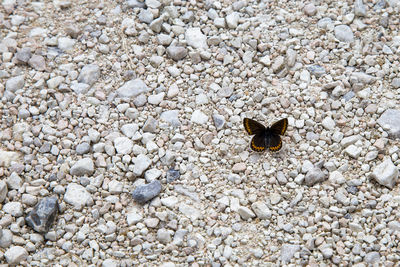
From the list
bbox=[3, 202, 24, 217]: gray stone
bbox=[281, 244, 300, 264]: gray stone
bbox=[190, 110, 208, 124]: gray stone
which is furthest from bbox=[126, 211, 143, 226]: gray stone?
bbox=[281, 244, 300, 264]: gray stone

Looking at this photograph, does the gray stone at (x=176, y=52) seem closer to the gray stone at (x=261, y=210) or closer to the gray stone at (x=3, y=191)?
the gray stone at (x=261, y=210)

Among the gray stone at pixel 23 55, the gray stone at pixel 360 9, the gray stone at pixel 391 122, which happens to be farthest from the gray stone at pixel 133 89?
the gray stone at pixel 360 9

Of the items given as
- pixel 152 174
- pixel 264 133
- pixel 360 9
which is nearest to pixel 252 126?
pixel 264 133

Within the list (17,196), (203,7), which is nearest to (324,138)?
(203,7)

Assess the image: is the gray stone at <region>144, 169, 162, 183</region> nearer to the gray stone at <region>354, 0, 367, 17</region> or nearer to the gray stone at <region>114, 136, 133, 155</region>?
the gray stone at <region>114, 136, 133, 155</region>

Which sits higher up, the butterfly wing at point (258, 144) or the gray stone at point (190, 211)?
the butterfly wing at point (258, 144)

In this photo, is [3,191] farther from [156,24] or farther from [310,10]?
[310,10]
